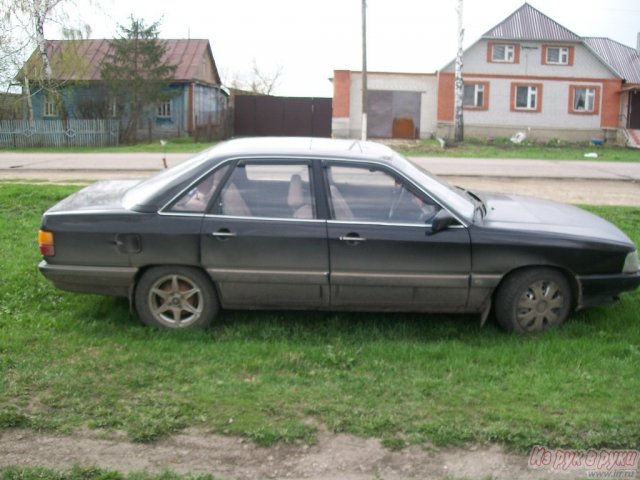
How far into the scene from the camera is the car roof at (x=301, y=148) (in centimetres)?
589

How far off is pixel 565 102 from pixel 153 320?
41.0 m

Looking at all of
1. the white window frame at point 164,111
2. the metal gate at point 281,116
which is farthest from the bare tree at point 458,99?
the white window frame at point 164,111

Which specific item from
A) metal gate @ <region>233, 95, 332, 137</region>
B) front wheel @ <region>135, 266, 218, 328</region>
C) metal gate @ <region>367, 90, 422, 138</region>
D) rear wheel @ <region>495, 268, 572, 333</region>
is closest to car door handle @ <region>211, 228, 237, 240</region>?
front wheel @ <region>135, 266, 218, 328</region>

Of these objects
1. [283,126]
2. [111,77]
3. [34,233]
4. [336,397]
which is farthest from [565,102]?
[336,397]

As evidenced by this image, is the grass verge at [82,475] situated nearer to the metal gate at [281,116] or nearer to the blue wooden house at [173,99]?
the blue wooden house at [173,99]

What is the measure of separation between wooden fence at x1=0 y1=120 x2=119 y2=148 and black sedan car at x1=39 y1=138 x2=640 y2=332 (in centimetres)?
2900

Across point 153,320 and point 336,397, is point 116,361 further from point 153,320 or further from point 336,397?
point 336,397

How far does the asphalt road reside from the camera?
48.2ft

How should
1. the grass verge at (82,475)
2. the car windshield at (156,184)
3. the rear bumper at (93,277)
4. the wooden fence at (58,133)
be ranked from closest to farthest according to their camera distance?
the grass verge at (82,475), the rear bumper at (93,277), the car windshield at (156,184), the wooden fence at (58,133)

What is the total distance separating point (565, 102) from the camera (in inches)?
1681

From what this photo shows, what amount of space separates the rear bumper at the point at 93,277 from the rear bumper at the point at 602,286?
346 centimetres

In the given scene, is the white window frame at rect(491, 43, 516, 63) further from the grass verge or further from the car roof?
the grass verge

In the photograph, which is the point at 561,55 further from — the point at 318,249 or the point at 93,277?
the point at 93,277

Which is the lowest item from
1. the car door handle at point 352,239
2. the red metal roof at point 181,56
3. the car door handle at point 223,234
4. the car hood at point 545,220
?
the car door handle at point 352,239
